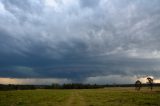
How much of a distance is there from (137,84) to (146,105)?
106m

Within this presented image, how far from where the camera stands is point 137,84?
145 meters

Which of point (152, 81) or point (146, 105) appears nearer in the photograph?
point (146, 105)

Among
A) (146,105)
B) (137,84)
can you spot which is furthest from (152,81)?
(146,105)

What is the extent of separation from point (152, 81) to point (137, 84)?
9.23m

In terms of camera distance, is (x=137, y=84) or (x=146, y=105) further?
(x=137, y=84)

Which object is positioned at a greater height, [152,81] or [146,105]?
[152,81]

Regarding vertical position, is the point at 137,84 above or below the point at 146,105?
above

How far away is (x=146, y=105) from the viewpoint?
41094mm

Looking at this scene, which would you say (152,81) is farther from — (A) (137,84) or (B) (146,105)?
(B) (146,105)

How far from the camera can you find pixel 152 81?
5433 inches
